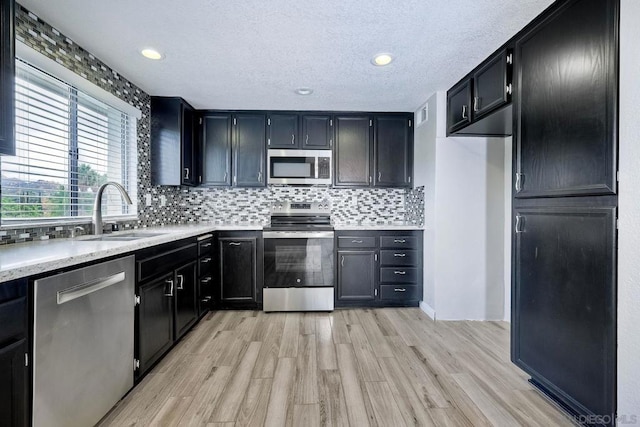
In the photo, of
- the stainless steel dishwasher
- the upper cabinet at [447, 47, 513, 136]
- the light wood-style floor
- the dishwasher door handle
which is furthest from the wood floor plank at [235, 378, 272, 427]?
the upper cabinet at [447, 47, 513, 136]

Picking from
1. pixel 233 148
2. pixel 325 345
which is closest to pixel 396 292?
pixel 325 345

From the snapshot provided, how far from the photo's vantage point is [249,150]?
363cm

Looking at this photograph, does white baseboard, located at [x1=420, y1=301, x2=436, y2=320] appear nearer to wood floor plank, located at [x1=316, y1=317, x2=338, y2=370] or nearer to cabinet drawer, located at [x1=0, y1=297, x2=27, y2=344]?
wood floor plank, located at [x1=316, y1=317, x2=338, y2=370]

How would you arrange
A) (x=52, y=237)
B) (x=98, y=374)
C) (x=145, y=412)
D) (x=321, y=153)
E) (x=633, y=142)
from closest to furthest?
(x=633, y=142) → (x=98, y=374) → (x=145, y=412) → (x=52, y=237) → (x=321, y=153)

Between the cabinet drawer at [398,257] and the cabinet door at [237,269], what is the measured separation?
1414mm

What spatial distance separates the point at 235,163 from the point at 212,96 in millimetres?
784

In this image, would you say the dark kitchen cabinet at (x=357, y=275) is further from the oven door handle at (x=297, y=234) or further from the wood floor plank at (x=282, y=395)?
the wood floor plank at (x=282, y=395)

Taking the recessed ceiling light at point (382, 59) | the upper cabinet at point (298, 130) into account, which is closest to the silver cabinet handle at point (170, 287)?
the upper cabinet at point (298, 130)

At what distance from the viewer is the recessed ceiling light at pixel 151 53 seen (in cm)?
223

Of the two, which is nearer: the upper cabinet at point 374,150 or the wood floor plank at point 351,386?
the wood floor plank at point 351,386

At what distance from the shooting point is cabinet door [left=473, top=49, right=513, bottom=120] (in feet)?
6.95

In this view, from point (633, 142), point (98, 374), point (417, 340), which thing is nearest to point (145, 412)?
point (98, 374)

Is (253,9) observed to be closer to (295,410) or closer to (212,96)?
(212,96)

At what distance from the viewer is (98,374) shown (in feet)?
4.91
